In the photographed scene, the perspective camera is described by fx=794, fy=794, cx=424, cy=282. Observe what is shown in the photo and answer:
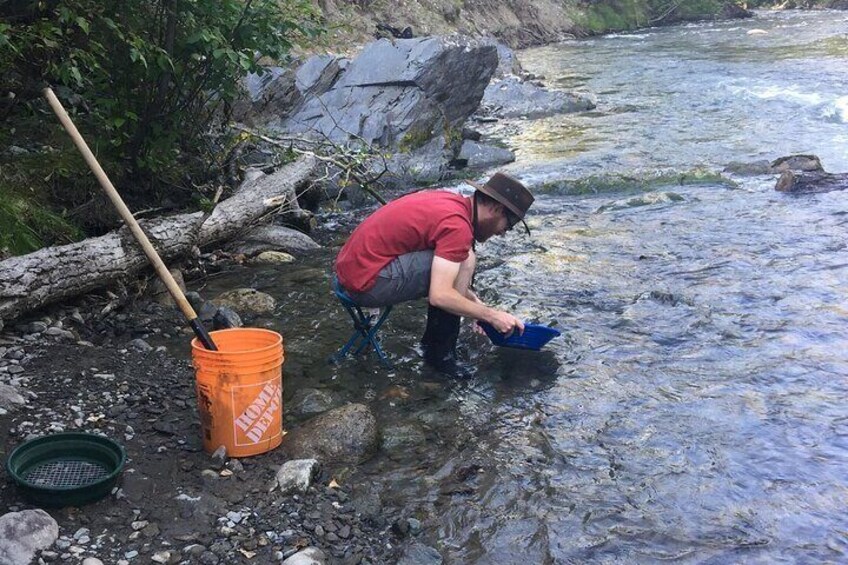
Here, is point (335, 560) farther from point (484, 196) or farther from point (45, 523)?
point (484, 196)

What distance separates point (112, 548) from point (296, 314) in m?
3.44

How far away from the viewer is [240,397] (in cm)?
407

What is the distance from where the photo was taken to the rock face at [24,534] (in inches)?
125

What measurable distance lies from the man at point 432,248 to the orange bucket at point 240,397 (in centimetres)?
101

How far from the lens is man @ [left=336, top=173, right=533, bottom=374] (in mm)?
4914

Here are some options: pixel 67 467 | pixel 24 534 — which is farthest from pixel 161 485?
pixel 24 534

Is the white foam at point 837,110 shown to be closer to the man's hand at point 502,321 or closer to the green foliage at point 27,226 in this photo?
the man's hand at point 502,321

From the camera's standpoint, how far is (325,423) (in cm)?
458

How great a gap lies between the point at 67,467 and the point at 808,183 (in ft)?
31.3

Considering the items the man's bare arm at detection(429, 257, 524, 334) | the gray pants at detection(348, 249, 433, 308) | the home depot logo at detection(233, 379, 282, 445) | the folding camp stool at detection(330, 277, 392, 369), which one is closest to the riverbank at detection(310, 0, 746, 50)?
the folding camp stool at detection(330, 277, 392, 369)

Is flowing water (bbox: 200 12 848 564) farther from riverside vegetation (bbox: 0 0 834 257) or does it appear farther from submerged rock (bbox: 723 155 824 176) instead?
riverside vegetation (bbox: 0 0 834 257)

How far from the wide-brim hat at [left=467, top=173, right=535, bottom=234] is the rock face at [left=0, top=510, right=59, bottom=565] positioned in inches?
118

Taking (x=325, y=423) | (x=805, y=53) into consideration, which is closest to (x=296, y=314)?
(x=325, y=423)

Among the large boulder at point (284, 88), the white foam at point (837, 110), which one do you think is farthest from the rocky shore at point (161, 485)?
the white foam at point (837, 110)
